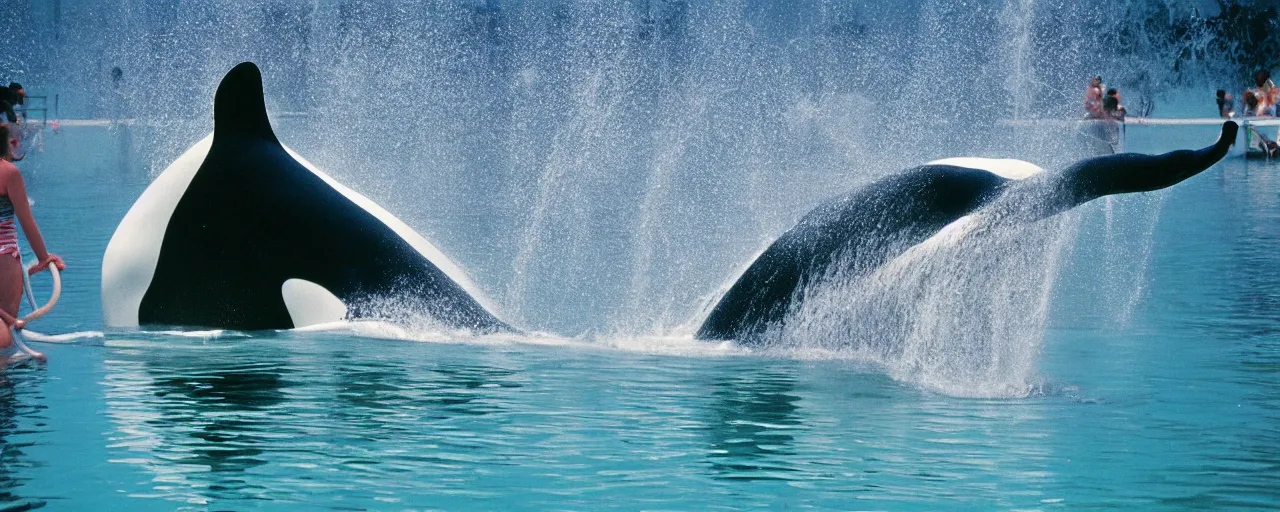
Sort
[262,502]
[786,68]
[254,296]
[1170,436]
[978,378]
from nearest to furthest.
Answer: [262,502] < [1170,436] < [978,378] < [254,296] < [786,68]

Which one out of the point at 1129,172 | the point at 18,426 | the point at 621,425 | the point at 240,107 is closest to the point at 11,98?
the point at 240,107

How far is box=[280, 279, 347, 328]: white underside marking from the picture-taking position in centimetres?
947

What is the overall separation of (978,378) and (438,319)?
134 inches

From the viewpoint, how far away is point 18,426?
23.6 ft

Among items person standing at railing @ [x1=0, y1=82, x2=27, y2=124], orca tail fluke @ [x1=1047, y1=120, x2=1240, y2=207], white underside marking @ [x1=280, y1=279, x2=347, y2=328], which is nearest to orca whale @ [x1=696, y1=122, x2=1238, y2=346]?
orca tail fluke @ [x1=1047, y1=120, x2=1240, y2=207]

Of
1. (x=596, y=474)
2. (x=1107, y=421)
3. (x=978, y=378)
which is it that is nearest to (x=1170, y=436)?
(x=1107, y=421)

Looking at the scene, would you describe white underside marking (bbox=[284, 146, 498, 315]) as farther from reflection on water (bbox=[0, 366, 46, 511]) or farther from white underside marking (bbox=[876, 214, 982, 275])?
white underside marking (bbox=[876, 214, 982, 275])

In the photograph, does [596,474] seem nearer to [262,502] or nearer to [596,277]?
[262,502]

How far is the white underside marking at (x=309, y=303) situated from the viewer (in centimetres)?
947

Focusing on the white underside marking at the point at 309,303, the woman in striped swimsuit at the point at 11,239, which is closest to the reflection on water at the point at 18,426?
the woman in striped swimsuit at the point at 11,239

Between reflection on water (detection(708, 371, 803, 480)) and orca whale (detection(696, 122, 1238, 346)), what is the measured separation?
0.46 metres

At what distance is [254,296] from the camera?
948cm

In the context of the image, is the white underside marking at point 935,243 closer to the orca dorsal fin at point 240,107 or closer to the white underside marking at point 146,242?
the white underside marking at point 146,242

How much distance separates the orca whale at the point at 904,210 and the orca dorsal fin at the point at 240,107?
9.83 feet
